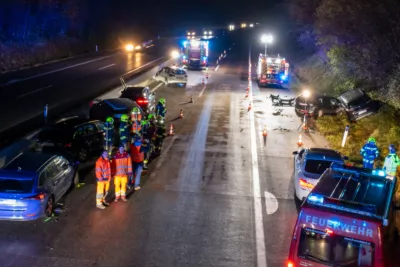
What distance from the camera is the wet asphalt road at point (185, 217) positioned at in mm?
8578

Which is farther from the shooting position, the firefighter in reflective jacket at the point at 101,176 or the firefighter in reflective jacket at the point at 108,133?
the firefighter in reflective jacket at the point at 108,133

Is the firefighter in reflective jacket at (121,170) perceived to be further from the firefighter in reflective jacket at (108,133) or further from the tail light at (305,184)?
the tail light at (305,184)

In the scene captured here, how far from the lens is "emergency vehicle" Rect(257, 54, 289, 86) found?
33.9 m

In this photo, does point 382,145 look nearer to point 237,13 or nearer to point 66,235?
point 66,235

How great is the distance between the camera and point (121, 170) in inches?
A: 435

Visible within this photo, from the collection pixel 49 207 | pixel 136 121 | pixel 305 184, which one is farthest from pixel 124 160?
pixel 305 184

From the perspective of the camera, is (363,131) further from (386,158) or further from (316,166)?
(316,166)

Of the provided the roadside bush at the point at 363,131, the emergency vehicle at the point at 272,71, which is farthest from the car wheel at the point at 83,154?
the emergency vehicle at the point at 272,71

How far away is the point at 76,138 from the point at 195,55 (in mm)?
30400

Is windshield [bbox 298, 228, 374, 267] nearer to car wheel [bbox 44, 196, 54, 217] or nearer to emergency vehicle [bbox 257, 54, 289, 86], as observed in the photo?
car wheel [bbox 44, 196, 54, 217]

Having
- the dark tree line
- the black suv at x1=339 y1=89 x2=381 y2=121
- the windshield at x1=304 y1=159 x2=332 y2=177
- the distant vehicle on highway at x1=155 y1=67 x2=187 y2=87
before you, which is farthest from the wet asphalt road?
the distant vehicle on highway at x1=155 y1=67 x2=187 y2=87

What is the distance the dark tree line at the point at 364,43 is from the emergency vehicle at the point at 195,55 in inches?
588

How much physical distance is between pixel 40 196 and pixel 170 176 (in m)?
4.53

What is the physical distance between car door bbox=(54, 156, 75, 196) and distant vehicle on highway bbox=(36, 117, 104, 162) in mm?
1927
